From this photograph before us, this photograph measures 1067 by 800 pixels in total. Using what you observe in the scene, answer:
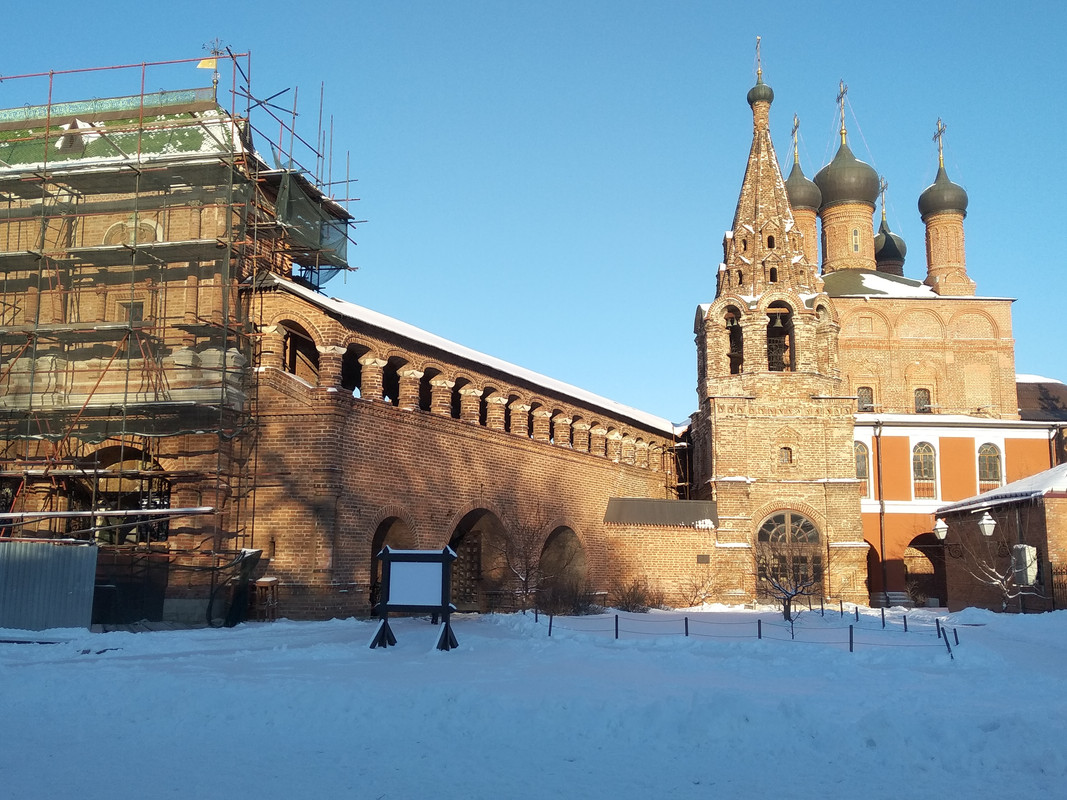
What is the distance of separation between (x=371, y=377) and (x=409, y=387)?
4.34 feet

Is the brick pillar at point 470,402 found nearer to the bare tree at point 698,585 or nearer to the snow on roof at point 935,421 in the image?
the bare tree at point 698,585

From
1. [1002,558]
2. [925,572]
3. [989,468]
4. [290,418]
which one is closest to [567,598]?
[290,418]

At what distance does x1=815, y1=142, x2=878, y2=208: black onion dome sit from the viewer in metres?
42.8

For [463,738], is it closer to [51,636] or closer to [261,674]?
[261,674]

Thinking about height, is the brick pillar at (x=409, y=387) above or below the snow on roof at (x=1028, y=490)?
above

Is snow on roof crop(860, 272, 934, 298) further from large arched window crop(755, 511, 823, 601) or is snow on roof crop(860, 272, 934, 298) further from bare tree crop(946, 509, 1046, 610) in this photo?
bare tree crop(946, 509, 1046, 610)

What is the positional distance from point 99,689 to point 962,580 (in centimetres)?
2393

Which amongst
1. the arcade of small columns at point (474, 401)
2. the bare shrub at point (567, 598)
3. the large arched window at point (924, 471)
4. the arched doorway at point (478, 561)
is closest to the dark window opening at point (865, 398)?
the large arched window at point (924, 471)

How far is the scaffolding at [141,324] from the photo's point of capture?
1973 cm

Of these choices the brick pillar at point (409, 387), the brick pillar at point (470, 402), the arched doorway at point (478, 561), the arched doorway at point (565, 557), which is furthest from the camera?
the arched doorway at point (565, 557)

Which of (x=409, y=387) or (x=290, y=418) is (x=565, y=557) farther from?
(x=290, y=418)

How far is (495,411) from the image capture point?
2656 cm

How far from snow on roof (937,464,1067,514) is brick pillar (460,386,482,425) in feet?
41.6

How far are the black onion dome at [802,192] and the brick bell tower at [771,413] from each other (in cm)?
886
